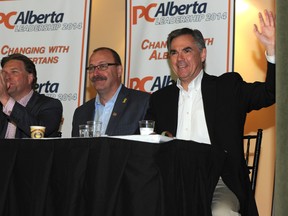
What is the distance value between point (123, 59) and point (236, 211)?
3.03m

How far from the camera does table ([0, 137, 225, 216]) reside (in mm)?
2219

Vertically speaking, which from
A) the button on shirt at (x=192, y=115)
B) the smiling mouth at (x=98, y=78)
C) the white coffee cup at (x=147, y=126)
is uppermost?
the smiling mouth at (x=98, y=78)

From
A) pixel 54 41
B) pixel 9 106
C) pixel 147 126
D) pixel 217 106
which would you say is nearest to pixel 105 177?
pixel 147 126

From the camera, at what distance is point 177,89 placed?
3.58 meters

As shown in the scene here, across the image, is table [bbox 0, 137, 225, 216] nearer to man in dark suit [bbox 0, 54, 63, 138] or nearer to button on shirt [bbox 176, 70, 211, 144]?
button on shirt [bbox 176, 70, 211, 144]

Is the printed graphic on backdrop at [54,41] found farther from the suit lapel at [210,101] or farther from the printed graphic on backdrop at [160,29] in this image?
the suit lapel at [210,101]

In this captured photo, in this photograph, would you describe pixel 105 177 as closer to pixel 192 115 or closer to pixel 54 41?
pixel 192 115

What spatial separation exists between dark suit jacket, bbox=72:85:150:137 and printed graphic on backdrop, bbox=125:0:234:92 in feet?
2.82

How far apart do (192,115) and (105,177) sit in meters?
1.22

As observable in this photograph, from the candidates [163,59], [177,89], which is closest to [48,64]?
[163,59]

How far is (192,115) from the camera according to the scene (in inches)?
133

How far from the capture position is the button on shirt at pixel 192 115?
10.8 ft

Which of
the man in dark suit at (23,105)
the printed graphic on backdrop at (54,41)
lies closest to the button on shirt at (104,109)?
the man in dark suit at (23,105)

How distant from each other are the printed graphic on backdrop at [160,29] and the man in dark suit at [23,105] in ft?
3.62
